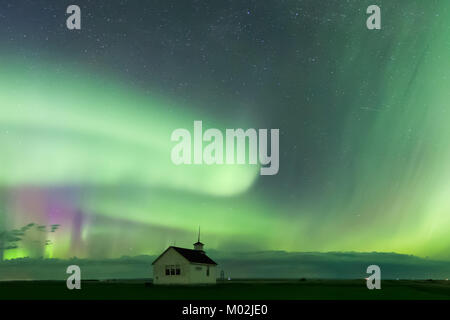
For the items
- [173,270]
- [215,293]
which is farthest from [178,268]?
[215,293]

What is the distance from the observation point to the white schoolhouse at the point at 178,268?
6194cm

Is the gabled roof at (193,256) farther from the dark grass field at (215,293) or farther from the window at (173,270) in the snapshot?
the dark grass field at (215,293)

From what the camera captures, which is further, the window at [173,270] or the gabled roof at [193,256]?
the gabled roof at [193,256]

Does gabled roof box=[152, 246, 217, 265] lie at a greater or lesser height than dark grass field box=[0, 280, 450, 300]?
greater

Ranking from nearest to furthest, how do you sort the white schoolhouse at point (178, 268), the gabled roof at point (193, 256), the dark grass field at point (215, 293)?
1. the dark grass field at point (215, 293)
2. the white schoolhouse at point (178, 268)
3. the gabled roof at point (193, 256)

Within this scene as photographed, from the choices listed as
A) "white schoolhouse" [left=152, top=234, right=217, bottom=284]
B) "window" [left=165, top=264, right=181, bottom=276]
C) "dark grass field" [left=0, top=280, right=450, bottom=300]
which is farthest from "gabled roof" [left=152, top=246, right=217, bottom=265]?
"dark grass field" [left=0, top=280, right=450, bottom=300]

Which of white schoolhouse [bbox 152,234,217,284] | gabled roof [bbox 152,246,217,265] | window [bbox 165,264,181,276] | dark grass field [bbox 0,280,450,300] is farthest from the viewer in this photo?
gabled roof [bbox 152,246,217,265]

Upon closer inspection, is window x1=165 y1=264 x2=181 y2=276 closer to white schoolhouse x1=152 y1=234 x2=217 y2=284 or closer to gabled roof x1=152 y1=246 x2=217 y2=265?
white schoolhouse x1=152 y1=234 x2=217 y2=284

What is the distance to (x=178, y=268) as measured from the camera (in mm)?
62469

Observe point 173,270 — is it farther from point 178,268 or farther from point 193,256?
point 193,256

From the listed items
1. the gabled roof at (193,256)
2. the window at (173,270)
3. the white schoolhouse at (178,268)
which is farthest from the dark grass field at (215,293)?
the gabled roof at (193,256)

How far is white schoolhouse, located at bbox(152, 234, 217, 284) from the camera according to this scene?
61.9m
